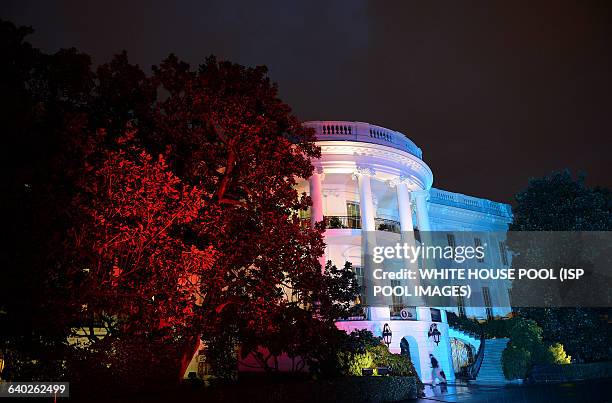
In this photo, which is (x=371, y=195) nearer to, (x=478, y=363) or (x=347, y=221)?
(x=347, y=221)

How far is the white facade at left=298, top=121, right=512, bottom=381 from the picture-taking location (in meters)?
24.2

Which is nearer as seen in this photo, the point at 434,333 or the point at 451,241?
the point at 434,333

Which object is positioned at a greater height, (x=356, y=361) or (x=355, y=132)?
(x=355, y=132)

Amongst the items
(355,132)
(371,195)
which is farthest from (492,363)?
(355,132)

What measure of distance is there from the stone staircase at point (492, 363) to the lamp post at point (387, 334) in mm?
6585

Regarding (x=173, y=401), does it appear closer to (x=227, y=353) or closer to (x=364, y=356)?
(x=227, y=353)

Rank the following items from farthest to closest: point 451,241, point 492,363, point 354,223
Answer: point 451,241 → point 354,223 → point 492,363

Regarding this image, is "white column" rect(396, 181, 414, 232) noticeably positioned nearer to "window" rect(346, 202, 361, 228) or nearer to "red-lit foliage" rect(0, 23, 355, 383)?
"window" rect(346, 202, 361, 228)

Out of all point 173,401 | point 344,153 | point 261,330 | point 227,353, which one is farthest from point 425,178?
point 173,401

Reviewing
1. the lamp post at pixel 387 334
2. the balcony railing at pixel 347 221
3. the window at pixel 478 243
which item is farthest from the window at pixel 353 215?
the window at pixel 478 243

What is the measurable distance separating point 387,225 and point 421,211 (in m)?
2.39

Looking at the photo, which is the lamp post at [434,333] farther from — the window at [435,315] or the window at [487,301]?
the window at [487,301]

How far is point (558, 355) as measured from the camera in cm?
2564

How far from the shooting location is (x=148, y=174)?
38.3 ft
